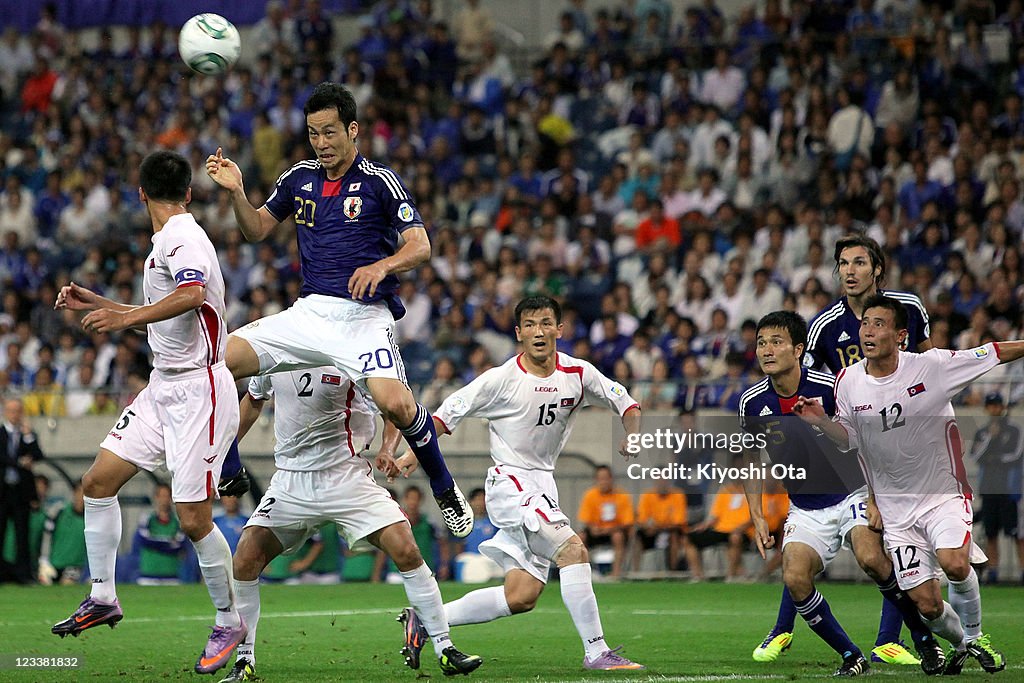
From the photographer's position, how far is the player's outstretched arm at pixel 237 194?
889 centimetres

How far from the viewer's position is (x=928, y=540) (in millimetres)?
8758

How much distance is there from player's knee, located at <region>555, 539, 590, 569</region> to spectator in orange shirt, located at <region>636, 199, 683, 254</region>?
1204 centimetres

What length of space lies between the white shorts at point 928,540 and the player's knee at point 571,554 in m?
1.88

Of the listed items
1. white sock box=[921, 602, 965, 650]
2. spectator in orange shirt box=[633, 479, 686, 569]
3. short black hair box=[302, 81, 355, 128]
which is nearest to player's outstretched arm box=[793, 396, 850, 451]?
white sock box=[921, 602, 965, 650]

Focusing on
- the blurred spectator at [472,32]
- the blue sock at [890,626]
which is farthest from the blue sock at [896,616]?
the blurred spectator at [472,32]

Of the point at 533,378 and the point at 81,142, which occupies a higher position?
the point at 81,142

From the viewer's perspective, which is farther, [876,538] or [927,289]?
[927,289]

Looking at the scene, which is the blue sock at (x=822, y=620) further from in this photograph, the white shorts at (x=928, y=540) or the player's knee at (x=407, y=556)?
→ the player's knee at (x=407, y=556)

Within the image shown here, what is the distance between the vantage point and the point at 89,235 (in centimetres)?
2398

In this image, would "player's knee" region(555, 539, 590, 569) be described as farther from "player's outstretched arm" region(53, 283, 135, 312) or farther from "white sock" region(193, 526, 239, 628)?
"player's outstretched arm" region(53, 283, 135, 312)

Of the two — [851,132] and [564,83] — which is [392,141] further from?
[851,132]

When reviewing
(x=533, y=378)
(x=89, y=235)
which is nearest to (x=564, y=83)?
(x=89, y=235)

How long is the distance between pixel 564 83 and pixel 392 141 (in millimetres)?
3034

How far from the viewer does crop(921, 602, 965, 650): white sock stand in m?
8.78
